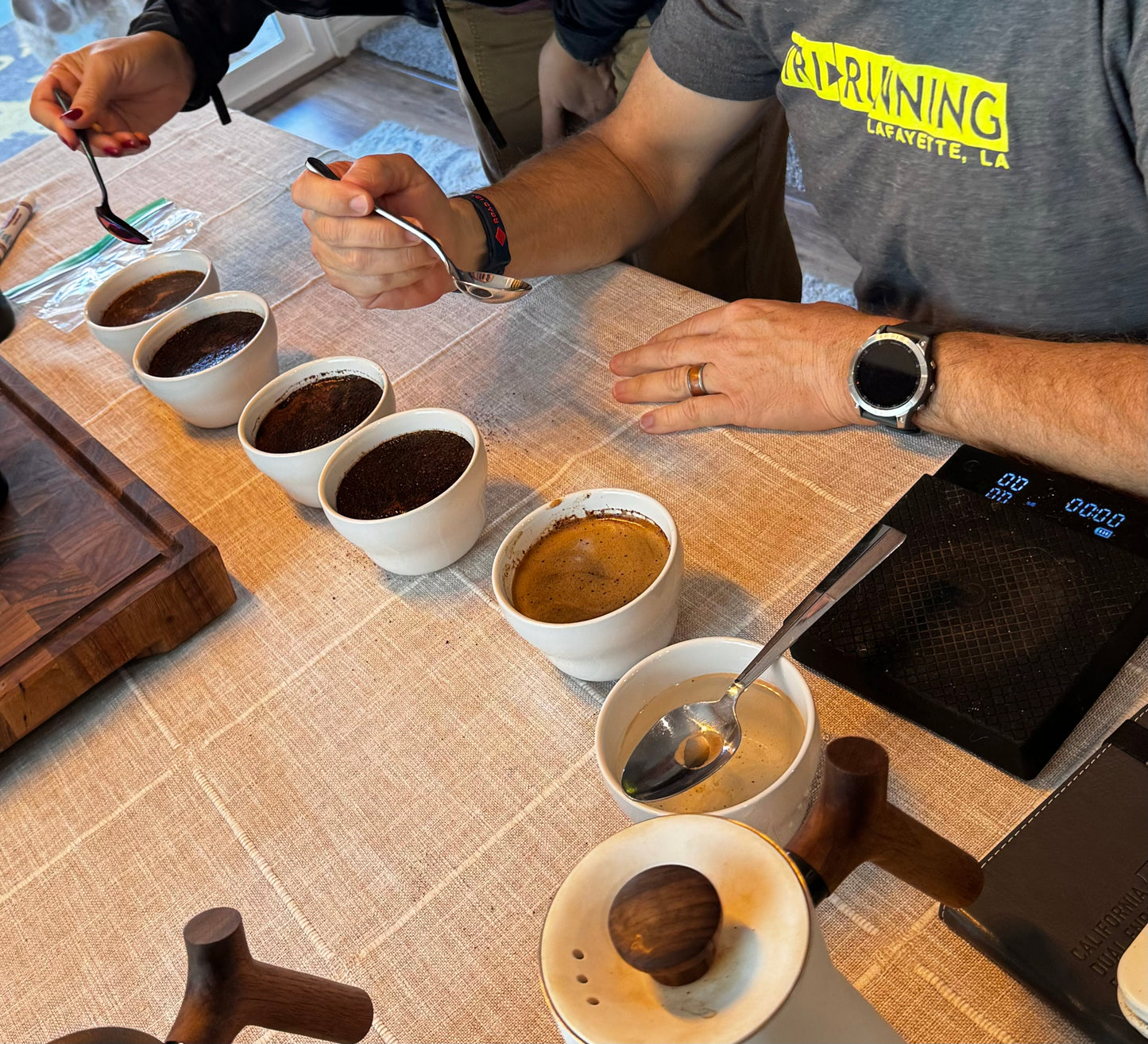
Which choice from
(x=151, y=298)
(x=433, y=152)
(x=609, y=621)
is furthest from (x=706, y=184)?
(x=433, y=152)

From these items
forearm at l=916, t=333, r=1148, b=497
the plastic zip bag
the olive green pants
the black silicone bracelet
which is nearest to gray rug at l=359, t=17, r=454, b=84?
the olive green pants

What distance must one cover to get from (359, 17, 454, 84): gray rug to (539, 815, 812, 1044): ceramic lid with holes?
3519mm

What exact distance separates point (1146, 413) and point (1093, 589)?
149mm

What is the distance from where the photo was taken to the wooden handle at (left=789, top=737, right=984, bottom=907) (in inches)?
16.9

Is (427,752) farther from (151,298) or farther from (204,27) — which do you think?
(204,27)

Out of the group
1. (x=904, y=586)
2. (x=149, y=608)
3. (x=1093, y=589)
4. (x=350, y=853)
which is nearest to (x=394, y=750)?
(x=350, y=853)

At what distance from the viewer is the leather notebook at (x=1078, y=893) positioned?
501mm

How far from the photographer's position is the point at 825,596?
Result: 67 centimetres

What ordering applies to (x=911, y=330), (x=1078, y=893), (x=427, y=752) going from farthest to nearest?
(x=911, y=330)
(x=427, y=752)
(x=1078, y=893)

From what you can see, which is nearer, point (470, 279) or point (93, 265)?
point (470, 279)

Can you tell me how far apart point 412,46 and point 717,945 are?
389 centimetres

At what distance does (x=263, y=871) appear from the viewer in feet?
2.32

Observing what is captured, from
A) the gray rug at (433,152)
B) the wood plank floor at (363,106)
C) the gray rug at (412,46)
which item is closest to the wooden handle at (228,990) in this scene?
the gray rug at (433,152)

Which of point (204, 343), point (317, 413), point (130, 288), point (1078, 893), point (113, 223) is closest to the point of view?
point (1078, 893)
